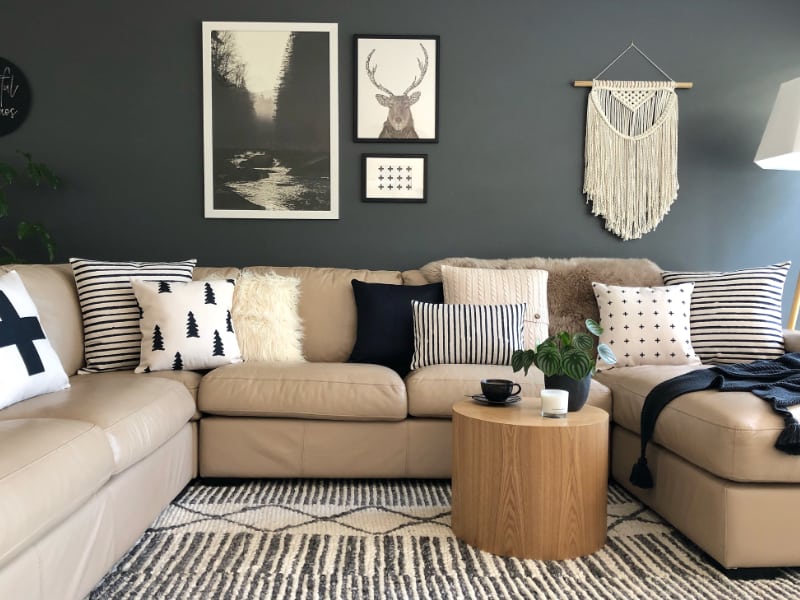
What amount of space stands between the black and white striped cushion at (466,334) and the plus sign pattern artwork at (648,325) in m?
0.44

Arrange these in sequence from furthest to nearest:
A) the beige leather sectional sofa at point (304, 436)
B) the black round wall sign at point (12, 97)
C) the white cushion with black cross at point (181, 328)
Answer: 1. the black round wall sign at point (12, 97)
2. the white cushion with black cross at point (181, 328)
3. the beige leather sectional sofa at point (304, 436)

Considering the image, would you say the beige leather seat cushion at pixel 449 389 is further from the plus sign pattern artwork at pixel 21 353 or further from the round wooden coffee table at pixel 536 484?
the plus sign pattern artwork at pixel 21 353

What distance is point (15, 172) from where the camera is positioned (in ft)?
10.8

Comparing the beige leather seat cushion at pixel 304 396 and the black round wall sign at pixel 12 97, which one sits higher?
the black round wall sign at pixel 12 97

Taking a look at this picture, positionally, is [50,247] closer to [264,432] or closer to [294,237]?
[294,237]

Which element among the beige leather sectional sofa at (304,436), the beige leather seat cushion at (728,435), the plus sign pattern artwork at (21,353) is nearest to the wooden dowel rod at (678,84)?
the beige leather sectional sofa at (304,436)

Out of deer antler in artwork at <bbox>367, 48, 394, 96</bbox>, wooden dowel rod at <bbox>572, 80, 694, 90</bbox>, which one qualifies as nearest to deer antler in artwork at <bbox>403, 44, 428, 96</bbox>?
deer antler in artwork at <bbox>367, 48, 394, 96</bbox>

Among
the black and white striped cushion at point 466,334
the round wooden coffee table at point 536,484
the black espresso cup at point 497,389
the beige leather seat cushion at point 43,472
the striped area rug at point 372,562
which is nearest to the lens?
the beige leather seat cushion at point 43,472

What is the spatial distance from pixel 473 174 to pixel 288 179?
1.00 meters

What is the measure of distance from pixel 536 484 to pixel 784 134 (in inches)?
92.1

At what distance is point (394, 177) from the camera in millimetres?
3568

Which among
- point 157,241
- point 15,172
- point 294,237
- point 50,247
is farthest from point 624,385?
point 15,172

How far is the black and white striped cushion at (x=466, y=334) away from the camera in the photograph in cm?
281

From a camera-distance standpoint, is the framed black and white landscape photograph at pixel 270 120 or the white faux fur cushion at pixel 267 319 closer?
the white faux fur cushion at pixel 267 319
